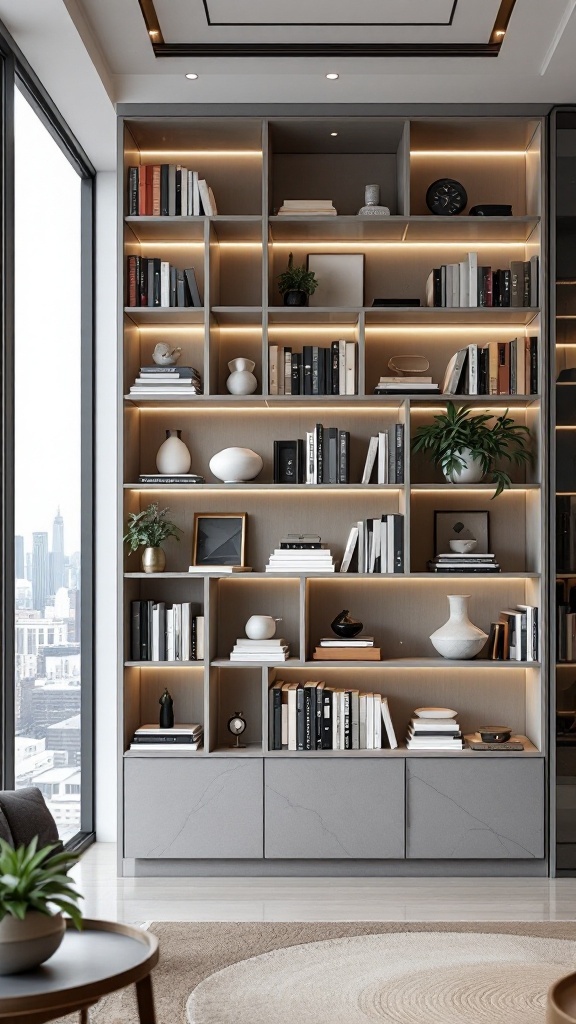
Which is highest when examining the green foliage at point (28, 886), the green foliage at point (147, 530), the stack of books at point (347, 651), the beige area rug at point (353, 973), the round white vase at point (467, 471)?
the round white vase at point (467, 471)

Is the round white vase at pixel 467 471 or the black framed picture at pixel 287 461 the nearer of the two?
the round white vase at pixel 467 471

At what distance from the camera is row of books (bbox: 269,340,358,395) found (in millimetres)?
4367

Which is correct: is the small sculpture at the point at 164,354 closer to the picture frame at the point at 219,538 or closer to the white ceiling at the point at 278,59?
the picture frame at the point at 219,538

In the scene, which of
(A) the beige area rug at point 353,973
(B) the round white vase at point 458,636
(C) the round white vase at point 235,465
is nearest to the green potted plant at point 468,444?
(B) the round white vase at point 458,636

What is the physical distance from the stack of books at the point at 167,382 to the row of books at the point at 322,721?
53.1 inches

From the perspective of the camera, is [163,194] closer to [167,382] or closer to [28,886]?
[167,382]

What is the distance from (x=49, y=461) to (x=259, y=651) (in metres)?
1.21

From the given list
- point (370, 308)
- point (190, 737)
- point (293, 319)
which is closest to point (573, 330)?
point (370, 308)

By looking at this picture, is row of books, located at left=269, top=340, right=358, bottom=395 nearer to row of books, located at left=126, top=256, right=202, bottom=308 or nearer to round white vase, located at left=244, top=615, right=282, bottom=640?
row of books, located at left=126, top=256, right=202, bottom=308

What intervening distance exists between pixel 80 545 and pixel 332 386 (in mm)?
1416

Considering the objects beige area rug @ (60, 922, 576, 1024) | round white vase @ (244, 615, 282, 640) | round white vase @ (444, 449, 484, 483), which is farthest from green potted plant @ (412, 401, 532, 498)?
beige area rug @ (60, 922, 576, 1024)

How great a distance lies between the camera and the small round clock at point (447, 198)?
4426 mm

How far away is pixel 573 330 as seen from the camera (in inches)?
169

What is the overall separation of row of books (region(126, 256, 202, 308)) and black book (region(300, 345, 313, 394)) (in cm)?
51
